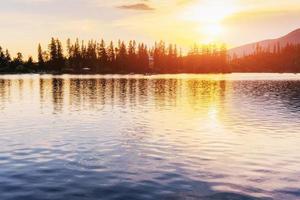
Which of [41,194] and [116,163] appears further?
[116,163]

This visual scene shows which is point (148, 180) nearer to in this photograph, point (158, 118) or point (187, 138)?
point (187, 138)

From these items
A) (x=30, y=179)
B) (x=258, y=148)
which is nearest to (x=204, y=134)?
(x=258, y=148)

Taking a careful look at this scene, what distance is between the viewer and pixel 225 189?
20.0 m

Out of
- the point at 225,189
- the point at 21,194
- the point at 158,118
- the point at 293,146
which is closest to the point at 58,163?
the point at 21,194

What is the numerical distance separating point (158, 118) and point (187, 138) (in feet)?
42.7

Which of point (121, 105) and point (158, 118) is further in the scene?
point (121, 105)

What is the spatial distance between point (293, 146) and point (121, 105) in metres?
35.3

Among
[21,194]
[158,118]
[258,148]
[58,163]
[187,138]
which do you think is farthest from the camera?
[158,118]

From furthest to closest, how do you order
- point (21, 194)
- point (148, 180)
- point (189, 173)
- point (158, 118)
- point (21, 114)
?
point (21, 114) < point (158, 118) < point (189, 173) < point (148, 180) < point (21, 194)

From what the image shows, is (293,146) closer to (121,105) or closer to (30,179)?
(30,179)

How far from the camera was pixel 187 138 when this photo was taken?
34.4 metres

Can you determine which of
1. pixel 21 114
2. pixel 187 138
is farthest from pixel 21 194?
pixel 21 114

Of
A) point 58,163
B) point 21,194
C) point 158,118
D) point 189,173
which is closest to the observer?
point 21,194

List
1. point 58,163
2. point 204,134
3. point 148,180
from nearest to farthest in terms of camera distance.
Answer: point 148,180 → point 58,163 → point 204,134
